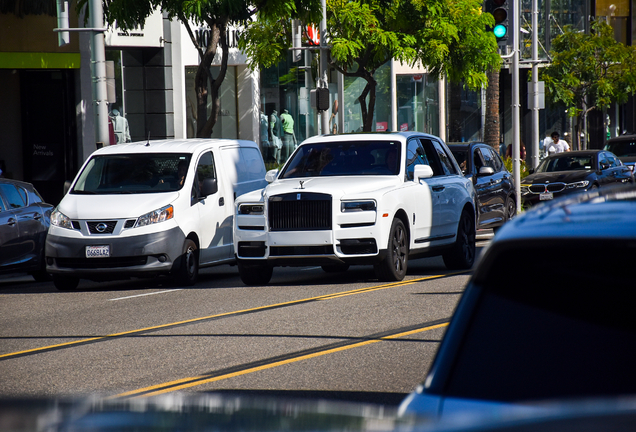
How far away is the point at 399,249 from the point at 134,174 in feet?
13.1

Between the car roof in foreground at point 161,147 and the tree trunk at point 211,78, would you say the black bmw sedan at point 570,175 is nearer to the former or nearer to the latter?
the tree trunk at point 211,78

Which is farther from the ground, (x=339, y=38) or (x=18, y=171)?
(x=339, y=38)

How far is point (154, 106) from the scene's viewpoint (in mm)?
30062

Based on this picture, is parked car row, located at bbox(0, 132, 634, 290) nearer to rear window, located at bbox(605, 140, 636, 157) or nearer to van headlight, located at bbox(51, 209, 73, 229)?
van headlight, located at bbox(51, 209, 73, 229)

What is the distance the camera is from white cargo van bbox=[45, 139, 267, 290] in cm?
1243

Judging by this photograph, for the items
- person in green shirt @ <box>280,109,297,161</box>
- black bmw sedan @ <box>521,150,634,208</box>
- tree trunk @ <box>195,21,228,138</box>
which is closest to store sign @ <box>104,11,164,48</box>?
tree trunk @ <box>195,21,228,138</box>

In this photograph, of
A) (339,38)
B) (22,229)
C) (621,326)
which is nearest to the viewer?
(621,326)

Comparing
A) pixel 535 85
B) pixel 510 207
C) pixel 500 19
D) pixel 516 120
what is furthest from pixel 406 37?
pixel 510 207

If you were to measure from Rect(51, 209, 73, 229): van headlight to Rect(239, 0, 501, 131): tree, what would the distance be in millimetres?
11775

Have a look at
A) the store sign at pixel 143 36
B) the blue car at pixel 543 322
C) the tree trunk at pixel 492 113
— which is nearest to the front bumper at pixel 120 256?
the blue car at pixel 543 322

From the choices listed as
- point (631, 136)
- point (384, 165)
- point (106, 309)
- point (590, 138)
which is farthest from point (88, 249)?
point (590, 138)

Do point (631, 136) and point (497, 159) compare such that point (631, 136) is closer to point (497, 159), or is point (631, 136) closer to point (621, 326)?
point (497, 159)

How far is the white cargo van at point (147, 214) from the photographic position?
1243cm

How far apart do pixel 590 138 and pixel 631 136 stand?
32125 mm
